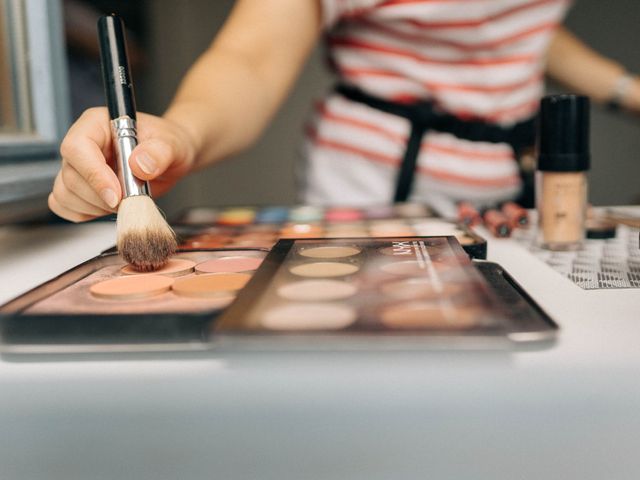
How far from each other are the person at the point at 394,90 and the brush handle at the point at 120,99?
Result: 15cm

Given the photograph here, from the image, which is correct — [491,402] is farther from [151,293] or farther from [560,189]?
[560,189]

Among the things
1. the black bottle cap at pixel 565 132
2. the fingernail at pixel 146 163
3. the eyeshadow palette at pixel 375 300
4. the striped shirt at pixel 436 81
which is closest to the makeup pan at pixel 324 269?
the eyeshadow palette at pixel 375 300

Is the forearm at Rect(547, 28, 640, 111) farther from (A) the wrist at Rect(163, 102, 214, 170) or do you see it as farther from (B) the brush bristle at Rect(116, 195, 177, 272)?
(B) the brush bristle at Rect(116, 195, 177, 272)

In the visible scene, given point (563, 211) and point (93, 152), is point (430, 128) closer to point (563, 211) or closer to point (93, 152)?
point (563, 211)

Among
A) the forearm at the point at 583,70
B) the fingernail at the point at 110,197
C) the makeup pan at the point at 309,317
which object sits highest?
the forearm at the point at 583,70

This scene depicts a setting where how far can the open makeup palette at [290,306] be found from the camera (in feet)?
0.73

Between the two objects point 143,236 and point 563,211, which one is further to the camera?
point 563,211

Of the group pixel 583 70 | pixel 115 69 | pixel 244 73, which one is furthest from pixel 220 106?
pixel 583 70

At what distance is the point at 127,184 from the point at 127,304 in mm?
101

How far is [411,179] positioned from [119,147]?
37 cm

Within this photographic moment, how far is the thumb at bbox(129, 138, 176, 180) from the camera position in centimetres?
35

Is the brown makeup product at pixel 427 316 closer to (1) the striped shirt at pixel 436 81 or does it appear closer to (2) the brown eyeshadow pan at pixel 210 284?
(2) the brown eyeshadow pan at pixel 210 284

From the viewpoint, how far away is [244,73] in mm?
585

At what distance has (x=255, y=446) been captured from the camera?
0.22 metres
